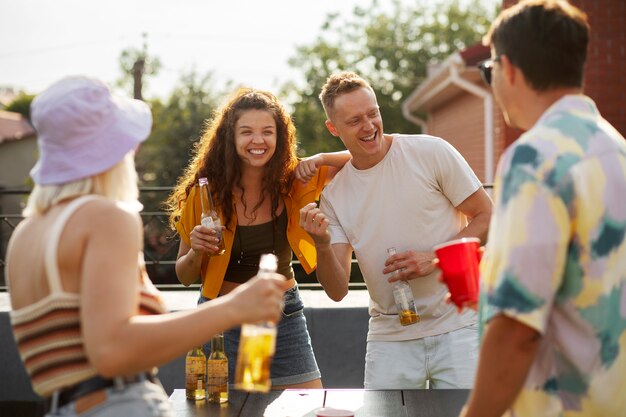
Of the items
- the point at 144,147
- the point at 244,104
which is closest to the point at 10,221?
the point at 244,104

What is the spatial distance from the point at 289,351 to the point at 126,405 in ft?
6.60

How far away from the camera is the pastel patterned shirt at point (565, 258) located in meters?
1.75

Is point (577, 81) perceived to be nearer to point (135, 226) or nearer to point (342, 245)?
point (135, 226)

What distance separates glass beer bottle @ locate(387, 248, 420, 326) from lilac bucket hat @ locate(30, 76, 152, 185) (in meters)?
1.84

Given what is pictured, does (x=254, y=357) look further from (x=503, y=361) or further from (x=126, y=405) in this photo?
(x=503, y=361)

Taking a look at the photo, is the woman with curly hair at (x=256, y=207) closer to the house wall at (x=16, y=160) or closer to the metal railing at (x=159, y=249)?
the metal railing at (x=159, y=249)

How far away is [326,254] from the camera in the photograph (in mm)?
3604

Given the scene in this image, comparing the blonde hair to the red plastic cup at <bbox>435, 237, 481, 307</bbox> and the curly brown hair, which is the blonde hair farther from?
the curly brown hair

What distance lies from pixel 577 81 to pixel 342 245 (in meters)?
2.05

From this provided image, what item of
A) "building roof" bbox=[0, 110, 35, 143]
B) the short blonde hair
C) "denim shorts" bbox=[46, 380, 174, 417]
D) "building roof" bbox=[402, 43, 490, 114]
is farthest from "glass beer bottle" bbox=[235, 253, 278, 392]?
"building roof" bbox=[0, 110, 35, 143]

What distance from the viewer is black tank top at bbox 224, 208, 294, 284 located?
12.5ft

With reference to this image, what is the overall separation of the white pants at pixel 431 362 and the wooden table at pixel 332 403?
1.36 feet

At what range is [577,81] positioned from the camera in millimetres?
1910

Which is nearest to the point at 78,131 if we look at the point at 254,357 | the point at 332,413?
the point at 254,357
